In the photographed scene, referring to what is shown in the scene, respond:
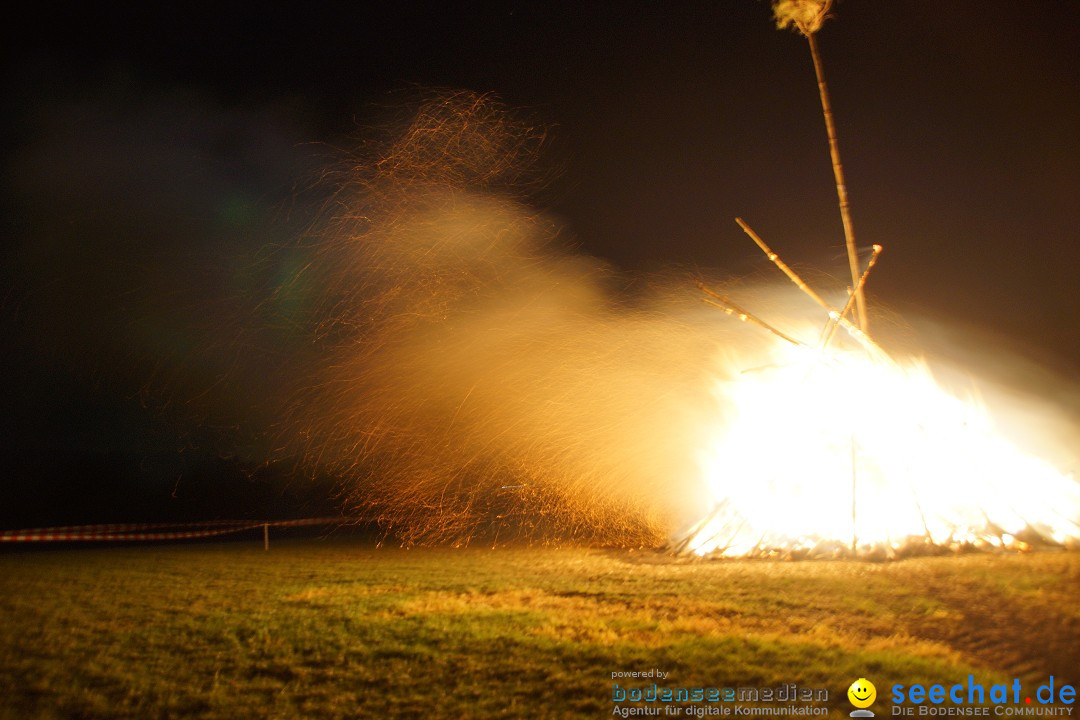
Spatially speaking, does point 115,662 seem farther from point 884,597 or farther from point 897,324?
point 897,324

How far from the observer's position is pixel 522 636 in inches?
228

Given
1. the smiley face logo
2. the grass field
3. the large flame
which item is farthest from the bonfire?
the smiley face logo

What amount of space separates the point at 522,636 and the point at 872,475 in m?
5.23

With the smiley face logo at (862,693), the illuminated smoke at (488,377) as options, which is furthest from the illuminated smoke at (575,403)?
the smiley face logo at (862,693)

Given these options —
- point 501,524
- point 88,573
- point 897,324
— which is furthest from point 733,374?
point 88,573

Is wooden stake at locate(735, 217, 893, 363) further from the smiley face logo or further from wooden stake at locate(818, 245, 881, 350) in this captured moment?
the smiley face logo

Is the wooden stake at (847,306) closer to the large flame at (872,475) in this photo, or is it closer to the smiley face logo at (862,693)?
the large flame at (872,475)

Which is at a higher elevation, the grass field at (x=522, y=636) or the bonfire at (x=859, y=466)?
the bonfire at (x=859, y=466)

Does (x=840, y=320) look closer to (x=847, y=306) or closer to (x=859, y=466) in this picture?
(x=847, y=306)

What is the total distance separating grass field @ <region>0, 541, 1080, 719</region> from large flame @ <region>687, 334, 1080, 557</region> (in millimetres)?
631

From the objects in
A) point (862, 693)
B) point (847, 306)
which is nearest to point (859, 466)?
point (847, 306)

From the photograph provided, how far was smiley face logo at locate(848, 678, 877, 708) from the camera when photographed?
4035 millimetres

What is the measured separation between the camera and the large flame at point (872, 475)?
332 inches

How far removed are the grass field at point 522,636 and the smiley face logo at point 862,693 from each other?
0.19 ft
